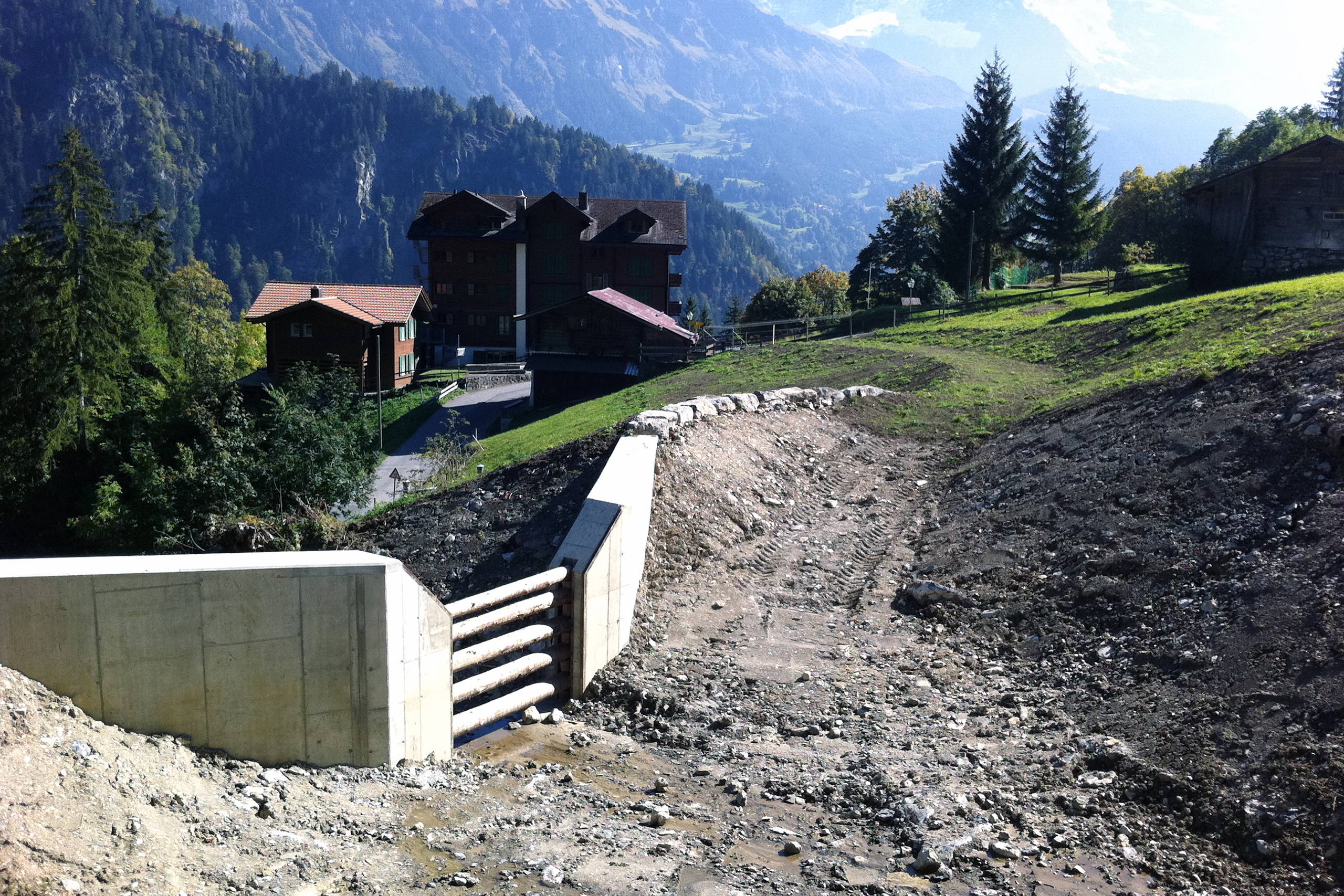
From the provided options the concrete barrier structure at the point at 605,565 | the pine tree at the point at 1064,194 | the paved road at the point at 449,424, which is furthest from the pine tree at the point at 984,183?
the concrete barrier structure at the point at 605,565

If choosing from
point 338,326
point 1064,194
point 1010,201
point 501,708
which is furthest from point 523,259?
point 501,708

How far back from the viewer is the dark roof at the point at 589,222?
68.2m

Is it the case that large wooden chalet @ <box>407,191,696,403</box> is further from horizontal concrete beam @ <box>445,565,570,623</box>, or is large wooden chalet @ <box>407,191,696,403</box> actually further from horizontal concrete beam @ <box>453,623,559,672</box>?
horizontal concrete beam @ <box>453,623,559,672</box>

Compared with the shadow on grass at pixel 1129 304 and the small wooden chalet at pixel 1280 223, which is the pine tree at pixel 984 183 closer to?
the shadow on grass at pixel 1129 304

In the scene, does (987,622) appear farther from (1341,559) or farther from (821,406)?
(821,406)

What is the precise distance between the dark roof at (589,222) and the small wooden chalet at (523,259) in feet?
0.26

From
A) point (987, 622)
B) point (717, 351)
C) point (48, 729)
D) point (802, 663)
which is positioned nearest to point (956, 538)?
point (987, 622)

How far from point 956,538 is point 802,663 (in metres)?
4.91

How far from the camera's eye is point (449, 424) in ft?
137

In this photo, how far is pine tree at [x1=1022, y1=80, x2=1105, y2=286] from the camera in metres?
56.2

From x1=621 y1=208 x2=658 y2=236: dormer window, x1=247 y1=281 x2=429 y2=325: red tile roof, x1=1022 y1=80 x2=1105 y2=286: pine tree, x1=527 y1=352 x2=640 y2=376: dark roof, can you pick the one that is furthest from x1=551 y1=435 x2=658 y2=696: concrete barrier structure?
x1=621 y1=208 x2=658 y2=236: dormer window

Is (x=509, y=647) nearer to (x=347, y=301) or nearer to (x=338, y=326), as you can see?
(x=338, y=326)

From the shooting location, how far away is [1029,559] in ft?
47.5

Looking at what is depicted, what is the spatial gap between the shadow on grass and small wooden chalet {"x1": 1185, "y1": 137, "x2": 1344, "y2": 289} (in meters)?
1.23
